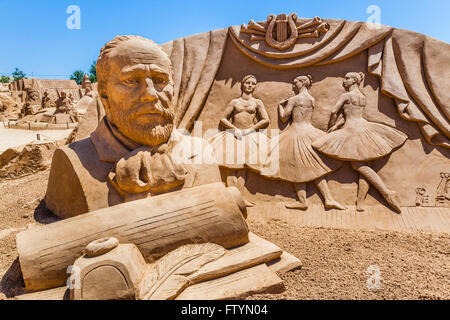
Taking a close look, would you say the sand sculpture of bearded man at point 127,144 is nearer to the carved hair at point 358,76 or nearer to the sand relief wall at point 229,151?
the sand relief wall at point 229,151

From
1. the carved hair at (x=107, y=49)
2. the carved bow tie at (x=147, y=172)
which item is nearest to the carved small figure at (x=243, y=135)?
the carved bow tie at (x=147, y=172)

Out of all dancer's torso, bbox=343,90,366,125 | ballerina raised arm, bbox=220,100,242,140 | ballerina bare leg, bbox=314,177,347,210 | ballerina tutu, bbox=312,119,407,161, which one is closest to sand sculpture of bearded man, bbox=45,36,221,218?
ballerina raised arm, bbox=220,100,242,140

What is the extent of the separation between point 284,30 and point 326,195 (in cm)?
208

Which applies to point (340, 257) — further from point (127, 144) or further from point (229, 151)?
point (127, 144)

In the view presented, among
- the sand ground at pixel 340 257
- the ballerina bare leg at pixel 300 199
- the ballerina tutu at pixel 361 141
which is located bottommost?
the sand ground at pixel 340 257

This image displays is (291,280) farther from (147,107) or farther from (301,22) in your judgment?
(301,22)

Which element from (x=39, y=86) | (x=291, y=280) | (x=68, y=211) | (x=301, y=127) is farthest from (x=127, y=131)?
(x=39, y=86)

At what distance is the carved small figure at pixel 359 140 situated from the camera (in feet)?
10.5

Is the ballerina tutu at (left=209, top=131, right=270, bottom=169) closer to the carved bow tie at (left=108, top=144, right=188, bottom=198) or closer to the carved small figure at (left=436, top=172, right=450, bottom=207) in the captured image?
the carved bow tie at (left=108, top=144, right=188, bottom=198)

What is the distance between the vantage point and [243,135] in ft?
11.6

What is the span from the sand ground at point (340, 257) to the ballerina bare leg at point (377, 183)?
1.17 ft

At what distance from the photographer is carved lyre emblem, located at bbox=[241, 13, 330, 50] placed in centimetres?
360

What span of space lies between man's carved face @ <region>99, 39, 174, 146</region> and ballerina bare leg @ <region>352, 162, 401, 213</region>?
2133 millimetres

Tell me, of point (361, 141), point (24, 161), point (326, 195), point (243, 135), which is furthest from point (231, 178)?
point (24, 161)
